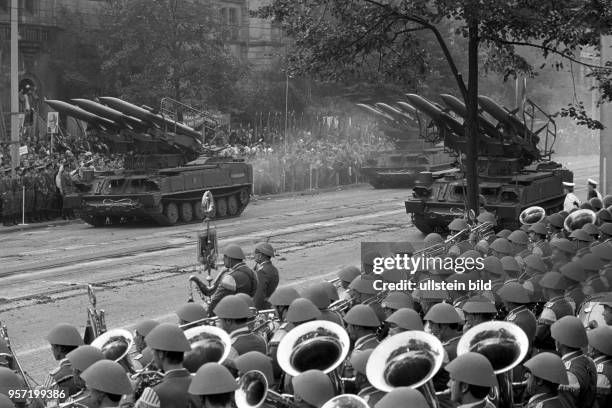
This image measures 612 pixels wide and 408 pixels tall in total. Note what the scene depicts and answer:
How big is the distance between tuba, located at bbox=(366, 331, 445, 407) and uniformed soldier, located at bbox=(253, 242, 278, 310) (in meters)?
5.06

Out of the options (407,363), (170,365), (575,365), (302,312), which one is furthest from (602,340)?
(170,365)

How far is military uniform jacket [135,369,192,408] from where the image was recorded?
6.32m

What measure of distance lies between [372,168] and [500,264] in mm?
26808

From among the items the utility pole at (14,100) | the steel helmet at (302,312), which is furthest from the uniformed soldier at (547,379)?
the utility pole at (14,100)

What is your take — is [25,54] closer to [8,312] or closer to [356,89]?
[356,89]

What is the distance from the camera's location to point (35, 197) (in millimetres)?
27406

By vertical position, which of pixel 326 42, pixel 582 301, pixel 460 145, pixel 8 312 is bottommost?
pixel 8 312

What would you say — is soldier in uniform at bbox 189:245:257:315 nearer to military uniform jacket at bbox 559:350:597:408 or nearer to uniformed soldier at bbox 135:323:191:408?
uniformed soldier at bbox 135:323:191:408

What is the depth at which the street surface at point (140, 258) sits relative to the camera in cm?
1509

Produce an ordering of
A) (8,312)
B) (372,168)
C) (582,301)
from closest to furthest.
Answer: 1. (582,301)
2. (8,312)
3. (372,168)

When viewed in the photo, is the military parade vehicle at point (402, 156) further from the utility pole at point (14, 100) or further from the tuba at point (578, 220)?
the tuba at point (578, 220)

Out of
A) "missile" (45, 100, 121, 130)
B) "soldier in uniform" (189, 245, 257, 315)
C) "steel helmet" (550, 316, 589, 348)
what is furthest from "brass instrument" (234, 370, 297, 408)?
"missile" (45, 100, 121, 130)

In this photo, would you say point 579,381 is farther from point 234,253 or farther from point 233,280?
point 234,253

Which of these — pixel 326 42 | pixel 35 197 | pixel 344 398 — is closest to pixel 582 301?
pixel 344 398
